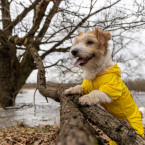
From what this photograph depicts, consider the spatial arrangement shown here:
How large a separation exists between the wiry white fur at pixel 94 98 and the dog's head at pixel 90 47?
73cm

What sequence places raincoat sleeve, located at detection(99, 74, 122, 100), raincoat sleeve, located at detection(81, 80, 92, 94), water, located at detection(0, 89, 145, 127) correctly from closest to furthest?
1. raincoat sleeve, located at detection(99, 74, 122, 100)
2. raincoat sleeve, located at detection(81, 80, 92, 94)
3. water, located at detection(0, 89, 145, 127)

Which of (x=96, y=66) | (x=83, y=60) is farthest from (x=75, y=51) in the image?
(x=96, y=66)

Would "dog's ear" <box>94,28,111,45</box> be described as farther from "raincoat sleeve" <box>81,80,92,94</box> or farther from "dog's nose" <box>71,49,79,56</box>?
"raincoat sleeve" <box>81,80,92,94</box>

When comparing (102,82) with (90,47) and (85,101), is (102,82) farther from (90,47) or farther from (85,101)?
(90,47)

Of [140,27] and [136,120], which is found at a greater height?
[140,27]

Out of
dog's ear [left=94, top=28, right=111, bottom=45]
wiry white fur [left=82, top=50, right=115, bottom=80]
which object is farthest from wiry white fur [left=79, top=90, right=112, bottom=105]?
dog's ear [left=94, top=28, right=111, bottom=45]

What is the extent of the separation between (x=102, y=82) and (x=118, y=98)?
377 millimetres

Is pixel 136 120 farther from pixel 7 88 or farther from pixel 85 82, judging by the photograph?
pixel 7 88

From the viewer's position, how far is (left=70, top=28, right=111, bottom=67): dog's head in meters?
2.86

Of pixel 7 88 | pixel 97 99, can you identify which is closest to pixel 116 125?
pixel 97 99

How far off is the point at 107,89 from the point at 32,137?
2.34m

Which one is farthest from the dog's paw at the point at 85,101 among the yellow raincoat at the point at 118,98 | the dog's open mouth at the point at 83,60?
the dog's open mouth at the point at 83,60

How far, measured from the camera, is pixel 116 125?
1.67 metres

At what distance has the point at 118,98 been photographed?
103 inches
